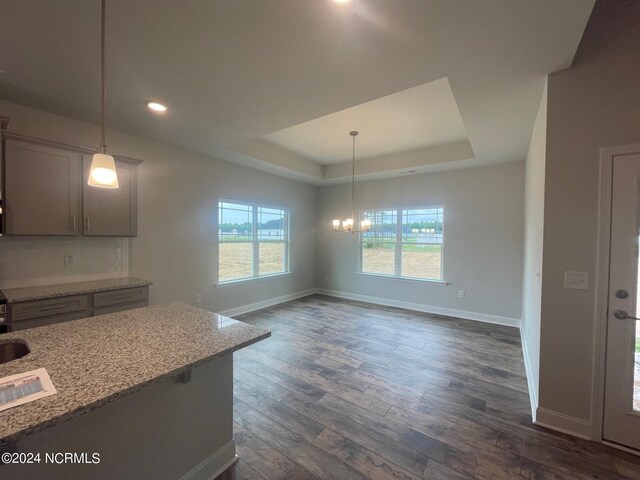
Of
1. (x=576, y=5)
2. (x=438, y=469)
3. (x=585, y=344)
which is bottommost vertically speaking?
(x=438, y=469)

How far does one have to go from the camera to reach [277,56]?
1.88 meters

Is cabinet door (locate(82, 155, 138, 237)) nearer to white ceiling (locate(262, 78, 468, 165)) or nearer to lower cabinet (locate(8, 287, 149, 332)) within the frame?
lower cabinet (locate(8, 287, 149, 332))

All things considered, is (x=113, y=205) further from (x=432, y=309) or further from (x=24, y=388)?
(x=432, y=309)

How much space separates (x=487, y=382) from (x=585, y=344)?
3.39 feet

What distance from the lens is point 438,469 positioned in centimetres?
172

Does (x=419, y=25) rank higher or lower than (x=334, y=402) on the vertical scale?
higher

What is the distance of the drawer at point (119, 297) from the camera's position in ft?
8.92

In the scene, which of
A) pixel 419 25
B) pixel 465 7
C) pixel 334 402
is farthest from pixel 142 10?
pixel 334 402

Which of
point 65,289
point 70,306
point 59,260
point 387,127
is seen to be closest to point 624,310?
point 387,127

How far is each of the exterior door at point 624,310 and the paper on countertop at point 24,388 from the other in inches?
125

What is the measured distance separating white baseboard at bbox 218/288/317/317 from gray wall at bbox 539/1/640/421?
13.8 ft

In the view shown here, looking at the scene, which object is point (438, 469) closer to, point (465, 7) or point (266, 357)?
point (266, 357)

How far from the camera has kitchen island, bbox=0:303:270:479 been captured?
0.98 m

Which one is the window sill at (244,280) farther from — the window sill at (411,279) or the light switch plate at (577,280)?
the light switch plate at (577,280)
